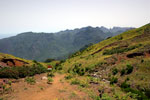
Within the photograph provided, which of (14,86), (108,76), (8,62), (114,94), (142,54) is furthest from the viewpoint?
(8,62)

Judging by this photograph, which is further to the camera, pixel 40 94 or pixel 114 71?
pixel 114 71

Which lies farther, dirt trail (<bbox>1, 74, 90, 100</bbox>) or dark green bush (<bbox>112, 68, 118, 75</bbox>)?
dark green bush (<bbox>112, 68, 118, 75</bbox>)

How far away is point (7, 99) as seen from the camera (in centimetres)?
1048

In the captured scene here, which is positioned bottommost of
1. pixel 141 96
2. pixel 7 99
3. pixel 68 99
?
pixel 141 96

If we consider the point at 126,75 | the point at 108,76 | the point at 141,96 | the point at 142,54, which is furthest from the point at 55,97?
the point at 142,54

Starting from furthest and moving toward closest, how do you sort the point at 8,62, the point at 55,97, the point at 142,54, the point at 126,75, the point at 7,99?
the point at 8,62
the point at 142,54
the point at 126,75
the point at 55,97
the point at 7,99

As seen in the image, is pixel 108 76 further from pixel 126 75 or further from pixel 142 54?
pixel 142 54

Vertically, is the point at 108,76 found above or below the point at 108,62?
below

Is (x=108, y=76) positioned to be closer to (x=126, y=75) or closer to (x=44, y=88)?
(x=126, y=75)

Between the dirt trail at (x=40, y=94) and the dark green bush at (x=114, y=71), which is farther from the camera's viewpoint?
the dark green bush at (x=114, y=71)

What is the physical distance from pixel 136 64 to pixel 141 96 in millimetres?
8908

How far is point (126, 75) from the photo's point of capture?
685 inches

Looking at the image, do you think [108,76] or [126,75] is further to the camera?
[108,76]

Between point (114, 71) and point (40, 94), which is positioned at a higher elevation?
point (114, 71)
